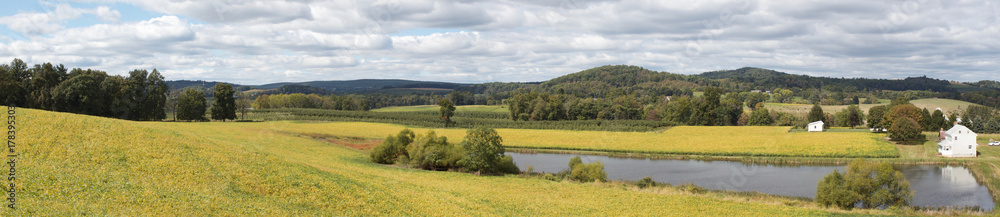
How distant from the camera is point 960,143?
61.7m

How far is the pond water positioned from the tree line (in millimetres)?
60165

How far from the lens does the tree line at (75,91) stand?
70188 millimetres

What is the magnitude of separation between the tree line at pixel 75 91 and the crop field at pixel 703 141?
814 inches

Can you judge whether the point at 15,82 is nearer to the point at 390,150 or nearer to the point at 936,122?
the point at 390,150

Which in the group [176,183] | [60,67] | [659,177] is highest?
[60,67]

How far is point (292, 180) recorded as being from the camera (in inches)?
1054

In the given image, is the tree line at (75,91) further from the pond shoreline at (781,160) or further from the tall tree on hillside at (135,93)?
the pond shoreline at (781,160)

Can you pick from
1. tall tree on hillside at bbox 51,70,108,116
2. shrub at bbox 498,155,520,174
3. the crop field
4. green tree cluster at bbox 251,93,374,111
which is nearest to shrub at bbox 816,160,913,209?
shrub at bbox 498,155,520,174

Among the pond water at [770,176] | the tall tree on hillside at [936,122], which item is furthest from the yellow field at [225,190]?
the tall tree on hillside at [936,122]

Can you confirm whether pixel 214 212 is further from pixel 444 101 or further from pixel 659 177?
pixel 444 101

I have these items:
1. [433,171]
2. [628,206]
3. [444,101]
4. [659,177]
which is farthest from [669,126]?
[628,206]

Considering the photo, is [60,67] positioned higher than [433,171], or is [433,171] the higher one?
[60,67]

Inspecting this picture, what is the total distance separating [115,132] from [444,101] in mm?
77491

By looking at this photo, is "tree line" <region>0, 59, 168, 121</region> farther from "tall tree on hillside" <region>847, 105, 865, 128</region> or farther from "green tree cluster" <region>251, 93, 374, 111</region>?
"tall tree on hillside" <region>847, 105, 865, 128</region>
